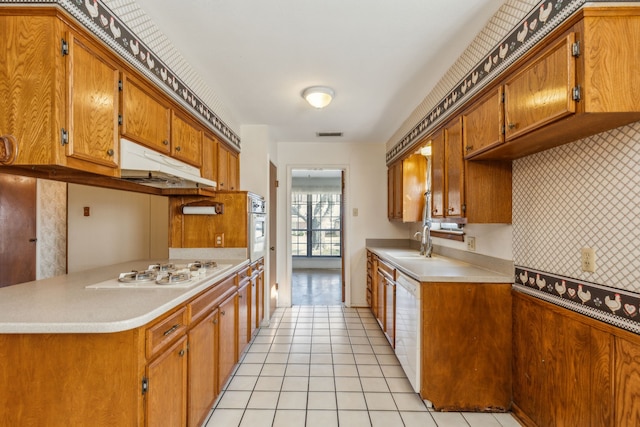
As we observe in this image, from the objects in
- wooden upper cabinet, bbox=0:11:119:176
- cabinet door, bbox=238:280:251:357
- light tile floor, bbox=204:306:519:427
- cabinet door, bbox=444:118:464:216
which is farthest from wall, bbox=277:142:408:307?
wooden upper cabinet, bbox=0:11:119:176

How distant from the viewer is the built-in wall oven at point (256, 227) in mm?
3011

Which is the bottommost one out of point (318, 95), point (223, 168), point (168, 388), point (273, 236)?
point (168, 388)

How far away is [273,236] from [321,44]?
8.76ft

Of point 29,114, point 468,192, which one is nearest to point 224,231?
point 29,114

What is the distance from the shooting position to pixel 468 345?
6.57 feet

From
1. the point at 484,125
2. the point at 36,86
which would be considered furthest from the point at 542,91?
the point at 36,86

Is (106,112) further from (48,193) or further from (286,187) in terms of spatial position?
(48,193)

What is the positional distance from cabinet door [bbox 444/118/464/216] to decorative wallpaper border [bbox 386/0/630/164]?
0.53 ft

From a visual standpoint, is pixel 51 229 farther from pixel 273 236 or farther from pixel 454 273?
pixel 454 273

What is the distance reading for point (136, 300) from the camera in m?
1.37

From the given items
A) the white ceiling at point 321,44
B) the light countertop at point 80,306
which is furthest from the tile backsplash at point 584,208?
the light countertop at point 80,306

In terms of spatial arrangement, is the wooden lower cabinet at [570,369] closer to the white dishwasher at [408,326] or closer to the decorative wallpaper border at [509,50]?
the white dishwasher at [408,326]

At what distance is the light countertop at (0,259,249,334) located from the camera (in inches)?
42.6

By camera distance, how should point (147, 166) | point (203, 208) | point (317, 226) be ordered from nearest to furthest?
point (147, 166), point (203, 208), point (317, 226)
